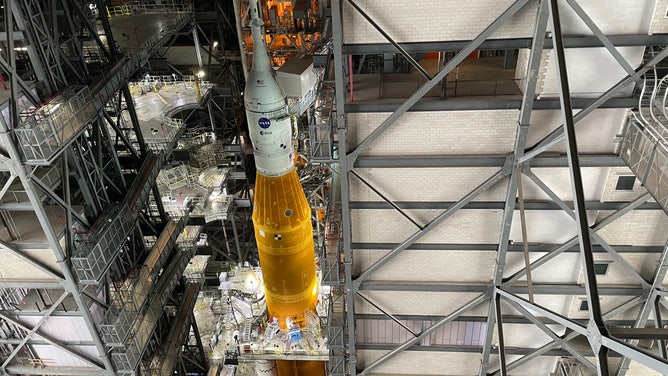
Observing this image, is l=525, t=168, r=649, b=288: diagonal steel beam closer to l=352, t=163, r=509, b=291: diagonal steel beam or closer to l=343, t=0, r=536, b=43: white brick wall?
l=352, t=163, r=509, b=291: diagonal steel beam

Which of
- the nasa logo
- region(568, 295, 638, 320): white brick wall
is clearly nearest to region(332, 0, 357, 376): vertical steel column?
the nasa logo

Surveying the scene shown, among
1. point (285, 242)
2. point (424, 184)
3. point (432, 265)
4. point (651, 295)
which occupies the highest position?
point (424, 184)

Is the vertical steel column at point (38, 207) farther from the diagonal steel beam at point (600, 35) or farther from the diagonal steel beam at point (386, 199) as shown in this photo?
the diagonal steel beam at point (600, 35)

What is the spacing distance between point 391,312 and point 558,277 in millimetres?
5256

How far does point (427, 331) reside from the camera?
16188mm

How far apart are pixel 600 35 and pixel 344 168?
6631 mm

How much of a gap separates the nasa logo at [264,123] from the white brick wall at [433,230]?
543cm

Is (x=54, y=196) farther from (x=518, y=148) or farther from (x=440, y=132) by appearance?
(x=518, y=148)

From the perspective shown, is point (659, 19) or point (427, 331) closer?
point (659, 19)

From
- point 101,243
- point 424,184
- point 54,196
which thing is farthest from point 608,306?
point 54,196

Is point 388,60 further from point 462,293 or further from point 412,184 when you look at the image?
point 462,293

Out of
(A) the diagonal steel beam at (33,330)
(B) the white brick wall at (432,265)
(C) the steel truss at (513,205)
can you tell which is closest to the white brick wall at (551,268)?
(C) the steel truss at (513,205)

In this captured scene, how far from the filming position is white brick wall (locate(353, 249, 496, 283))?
15398 millimetres

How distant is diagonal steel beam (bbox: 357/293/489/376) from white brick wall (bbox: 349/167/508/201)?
3454 mm
